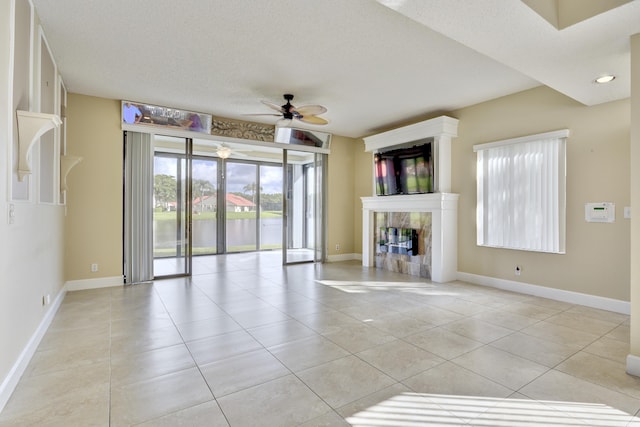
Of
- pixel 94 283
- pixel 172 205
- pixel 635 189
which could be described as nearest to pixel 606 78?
pixel 635 189

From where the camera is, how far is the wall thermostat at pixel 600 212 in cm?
381

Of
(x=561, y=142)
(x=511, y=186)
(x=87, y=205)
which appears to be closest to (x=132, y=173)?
(x=87, y=205)

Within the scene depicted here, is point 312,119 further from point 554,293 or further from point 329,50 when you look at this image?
point 554,293

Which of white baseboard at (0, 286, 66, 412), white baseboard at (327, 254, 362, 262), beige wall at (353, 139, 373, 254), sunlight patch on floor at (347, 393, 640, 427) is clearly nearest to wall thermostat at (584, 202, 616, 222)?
sunlight patch on floor at (347, 393, 640, 427)

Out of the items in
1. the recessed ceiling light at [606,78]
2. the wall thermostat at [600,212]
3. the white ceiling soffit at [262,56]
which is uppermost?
the white ceiling soffit at [262,56]

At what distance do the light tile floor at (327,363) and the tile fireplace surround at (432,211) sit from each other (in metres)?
1.15

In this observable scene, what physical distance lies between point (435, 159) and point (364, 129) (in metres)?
2.01

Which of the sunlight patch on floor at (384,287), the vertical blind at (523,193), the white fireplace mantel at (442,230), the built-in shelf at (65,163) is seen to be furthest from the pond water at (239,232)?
the vertical blind at (523,193)

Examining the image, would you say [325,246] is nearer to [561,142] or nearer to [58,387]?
[561,142]

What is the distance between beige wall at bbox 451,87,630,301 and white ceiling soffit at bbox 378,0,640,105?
0.76 meters

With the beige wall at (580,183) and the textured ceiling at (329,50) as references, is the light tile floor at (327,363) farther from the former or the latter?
the textured ceiling at (329,50)

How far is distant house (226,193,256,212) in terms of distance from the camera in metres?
9.05

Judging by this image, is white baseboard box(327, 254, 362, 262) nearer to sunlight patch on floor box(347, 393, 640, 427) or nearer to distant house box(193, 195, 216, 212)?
distant house box(193, 195, 216, 212)

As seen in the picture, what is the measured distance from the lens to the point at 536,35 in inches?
100
